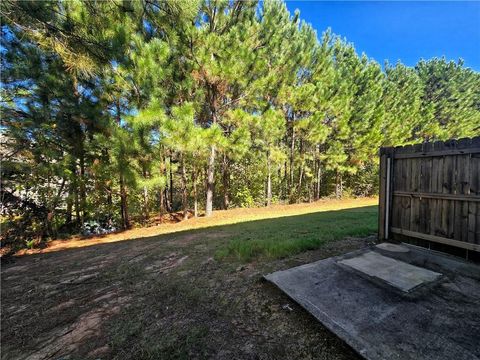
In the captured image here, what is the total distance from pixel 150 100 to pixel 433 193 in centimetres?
646

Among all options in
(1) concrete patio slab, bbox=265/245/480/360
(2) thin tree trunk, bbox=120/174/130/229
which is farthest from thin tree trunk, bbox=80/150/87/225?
(1) concrete patio slab, bbox=265/245/480/360

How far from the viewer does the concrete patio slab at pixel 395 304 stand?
1.47 m

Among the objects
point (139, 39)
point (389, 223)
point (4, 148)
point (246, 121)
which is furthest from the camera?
point (246, 121)

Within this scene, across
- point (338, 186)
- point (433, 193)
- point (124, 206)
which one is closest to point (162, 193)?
point (124, 206)

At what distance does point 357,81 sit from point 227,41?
9149 mm

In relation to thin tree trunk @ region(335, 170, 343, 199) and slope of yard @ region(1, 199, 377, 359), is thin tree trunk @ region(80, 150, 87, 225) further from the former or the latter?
thin tree trunk @ region(335, 170, 343, 199)

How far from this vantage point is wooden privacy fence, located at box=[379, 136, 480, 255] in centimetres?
273

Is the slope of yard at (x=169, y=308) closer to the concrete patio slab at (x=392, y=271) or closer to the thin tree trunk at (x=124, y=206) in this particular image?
the concrete patio slab at (x=392, y=271)

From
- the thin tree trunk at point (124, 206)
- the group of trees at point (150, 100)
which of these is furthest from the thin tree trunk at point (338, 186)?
the thin tree trunk at point (124, 206)

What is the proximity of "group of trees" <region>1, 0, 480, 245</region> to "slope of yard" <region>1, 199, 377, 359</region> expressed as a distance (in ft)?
9.75

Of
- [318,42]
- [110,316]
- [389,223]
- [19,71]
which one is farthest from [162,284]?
[318,42]

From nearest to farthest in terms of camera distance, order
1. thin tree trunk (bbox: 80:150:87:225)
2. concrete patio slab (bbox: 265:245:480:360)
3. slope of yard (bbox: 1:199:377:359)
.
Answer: concrete patio slab (bbox: 265:245:480:360)
slope of yard (bbox: 1:199:377:359)
thin tree trunk (bbox: 80:150:87:225)

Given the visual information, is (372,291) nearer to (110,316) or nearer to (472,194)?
(472,194)

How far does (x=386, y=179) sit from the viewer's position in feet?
11.9
